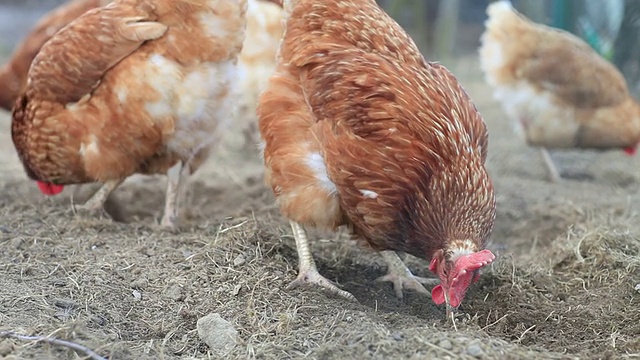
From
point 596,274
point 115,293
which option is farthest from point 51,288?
point 596,274

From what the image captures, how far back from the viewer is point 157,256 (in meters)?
3.40

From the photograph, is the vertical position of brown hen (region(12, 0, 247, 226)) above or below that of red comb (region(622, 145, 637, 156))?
above

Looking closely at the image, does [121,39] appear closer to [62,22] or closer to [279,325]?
[279,325]

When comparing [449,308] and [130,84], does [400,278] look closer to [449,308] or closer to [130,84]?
[449,308]

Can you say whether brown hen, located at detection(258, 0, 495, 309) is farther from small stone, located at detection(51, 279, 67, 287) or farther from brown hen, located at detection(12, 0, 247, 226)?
small stone, located at detection(51, 279, 67, 287)

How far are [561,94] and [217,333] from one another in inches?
180

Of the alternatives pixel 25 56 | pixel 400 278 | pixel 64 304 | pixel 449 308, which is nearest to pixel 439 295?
pixel 449 308

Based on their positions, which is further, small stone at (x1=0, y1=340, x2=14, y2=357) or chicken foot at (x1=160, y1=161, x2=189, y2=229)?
chicken foot at (x1=160, y1=161, x2=189, y2=229)

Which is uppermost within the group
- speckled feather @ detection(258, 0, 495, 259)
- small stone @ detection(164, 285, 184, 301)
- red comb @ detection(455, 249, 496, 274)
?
speckled feather @ detection(258, 0, 495, 259)

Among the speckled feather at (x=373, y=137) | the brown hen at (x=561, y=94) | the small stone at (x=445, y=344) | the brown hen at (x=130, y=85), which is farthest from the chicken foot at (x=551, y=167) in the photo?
the small stone at (x=445, y=344)

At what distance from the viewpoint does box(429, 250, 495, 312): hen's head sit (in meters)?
2.65

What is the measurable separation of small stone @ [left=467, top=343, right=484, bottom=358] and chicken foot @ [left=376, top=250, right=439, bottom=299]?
0.96 meters

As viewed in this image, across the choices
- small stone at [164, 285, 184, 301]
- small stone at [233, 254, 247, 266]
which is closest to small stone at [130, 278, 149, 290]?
small stone at [164, 285, 184, 301]

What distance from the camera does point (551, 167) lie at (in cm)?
630
